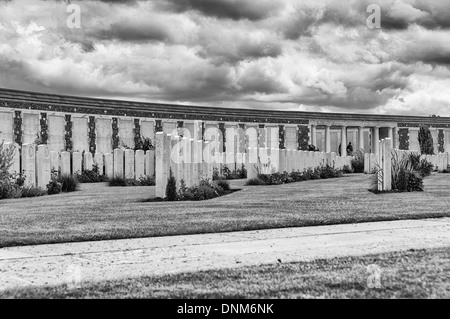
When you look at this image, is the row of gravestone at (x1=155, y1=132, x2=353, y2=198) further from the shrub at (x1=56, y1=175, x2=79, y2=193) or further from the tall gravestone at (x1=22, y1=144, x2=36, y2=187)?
the tall gravestone at (x1=22, y1=144, x2=36, y2=187)

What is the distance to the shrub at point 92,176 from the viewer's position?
89.4ft

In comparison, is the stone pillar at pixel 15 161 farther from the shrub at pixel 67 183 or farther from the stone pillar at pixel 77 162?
the stone pillar at pixel 77 162

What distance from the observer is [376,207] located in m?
13.2

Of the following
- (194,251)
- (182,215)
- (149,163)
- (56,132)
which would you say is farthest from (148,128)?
(194,251)

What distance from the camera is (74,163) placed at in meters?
27.9

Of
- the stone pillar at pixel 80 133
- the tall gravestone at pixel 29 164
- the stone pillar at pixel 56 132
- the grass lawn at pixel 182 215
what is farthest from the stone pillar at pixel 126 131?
the grass lawn at pixel 182 215

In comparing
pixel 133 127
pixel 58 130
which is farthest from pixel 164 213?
pixel 133 127

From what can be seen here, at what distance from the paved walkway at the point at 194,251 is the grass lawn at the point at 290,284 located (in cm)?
38

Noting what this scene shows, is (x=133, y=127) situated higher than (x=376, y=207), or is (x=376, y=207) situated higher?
(x=133, y=127)

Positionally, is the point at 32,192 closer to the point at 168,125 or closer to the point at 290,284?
the point at 290,284

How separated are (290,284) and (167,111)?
4996cm
